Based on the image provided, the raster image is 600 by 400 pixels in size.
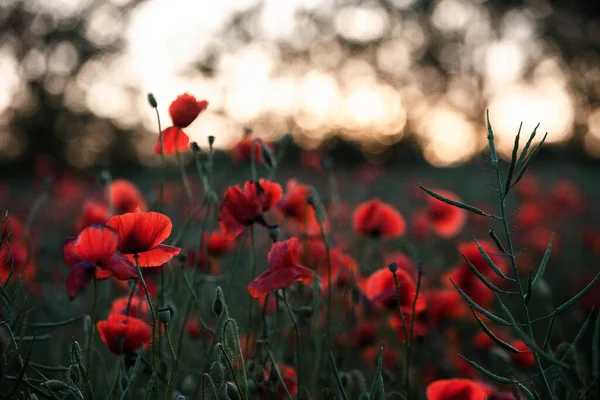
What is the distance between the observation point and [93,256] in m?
1.09

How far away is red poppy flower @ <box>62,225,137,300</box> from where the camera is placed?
108 cm

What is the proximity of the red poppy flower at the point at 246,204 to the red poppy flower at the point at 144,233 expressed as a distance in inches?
10.0

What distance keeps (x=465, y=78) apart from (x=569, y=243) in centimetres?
1457

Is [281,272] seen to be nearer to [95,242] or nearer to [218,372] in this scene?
[218,372]

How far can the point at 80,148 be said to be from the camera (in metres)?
20.7

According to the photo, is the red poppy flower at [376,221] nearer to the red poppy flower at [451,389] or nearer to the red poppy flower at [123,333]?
the red poppy flower at [451,389]

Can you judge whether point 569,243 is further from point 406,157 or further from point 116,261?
point 406,157

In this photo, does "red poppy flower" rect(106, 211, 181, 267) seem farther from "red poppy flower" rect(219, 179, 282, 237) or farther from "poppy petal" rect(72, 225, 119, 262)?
"red poppy flower" rect(219, 179, 282, 237)

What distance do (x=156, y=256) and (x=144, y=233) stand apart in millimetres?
58

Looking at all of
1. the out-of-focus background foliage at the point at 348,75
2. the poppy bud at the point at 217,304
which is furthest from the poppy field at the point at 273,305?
the out-of-focus background foliage at the point at 348,75

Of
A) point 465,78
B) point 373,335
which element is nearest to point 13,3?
point 465,78

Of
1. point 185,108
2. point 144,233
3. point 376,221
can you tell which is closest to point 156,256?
point 144,233

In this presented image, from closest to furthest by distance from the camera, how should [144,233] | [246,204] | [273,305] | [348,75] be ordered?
[144,233], [246,204], [273,305], [348,75]

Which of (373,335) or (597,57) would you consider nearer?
(373,335)
